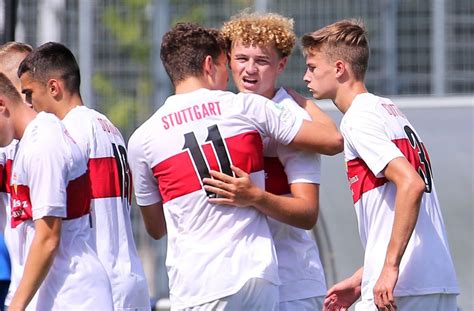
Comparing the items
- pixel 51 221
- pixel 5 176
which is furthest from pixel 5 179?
pixel 51 221

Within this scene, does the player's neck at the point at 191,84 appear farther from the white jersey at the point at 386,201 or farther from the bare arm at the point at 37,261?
the bare arm at the point at 37,261

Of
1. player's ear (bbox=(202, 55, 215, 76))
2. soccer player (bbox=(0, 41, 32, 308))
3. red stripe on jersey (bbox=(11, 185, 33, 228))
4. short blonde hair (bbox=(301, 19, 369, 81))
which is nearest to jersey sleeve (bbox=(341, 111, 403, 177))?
short blonde hair (bbox=(301, 19, 369, 81))

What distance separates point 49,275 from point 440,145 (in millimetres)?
3605

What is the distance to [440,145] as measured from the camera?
7.28m

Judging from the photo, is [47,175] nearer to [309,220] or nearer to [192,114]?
[192,114]

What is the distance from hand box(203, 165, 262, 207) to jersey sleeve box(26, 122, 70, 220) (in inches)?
22.1

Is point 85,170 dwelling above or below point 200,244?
above

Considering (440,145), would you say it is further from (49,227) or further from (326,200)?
(49,227)

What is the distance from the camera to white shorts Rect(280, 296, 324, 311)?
4691 mm

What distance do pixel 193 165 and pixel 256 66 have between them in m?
0.57

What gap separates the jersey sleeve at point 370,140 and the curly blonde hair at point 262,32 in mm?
492

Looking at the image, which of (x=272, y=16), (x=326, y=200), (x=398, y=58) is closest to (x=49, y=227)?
(x=272, y=16)

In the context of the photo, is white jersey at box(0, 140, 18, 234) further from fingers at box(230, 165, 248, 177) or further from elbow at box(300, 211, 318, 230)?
elbow at box(300, 211, 318, 230)

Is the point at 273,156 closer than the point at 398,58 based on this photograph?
Yes
